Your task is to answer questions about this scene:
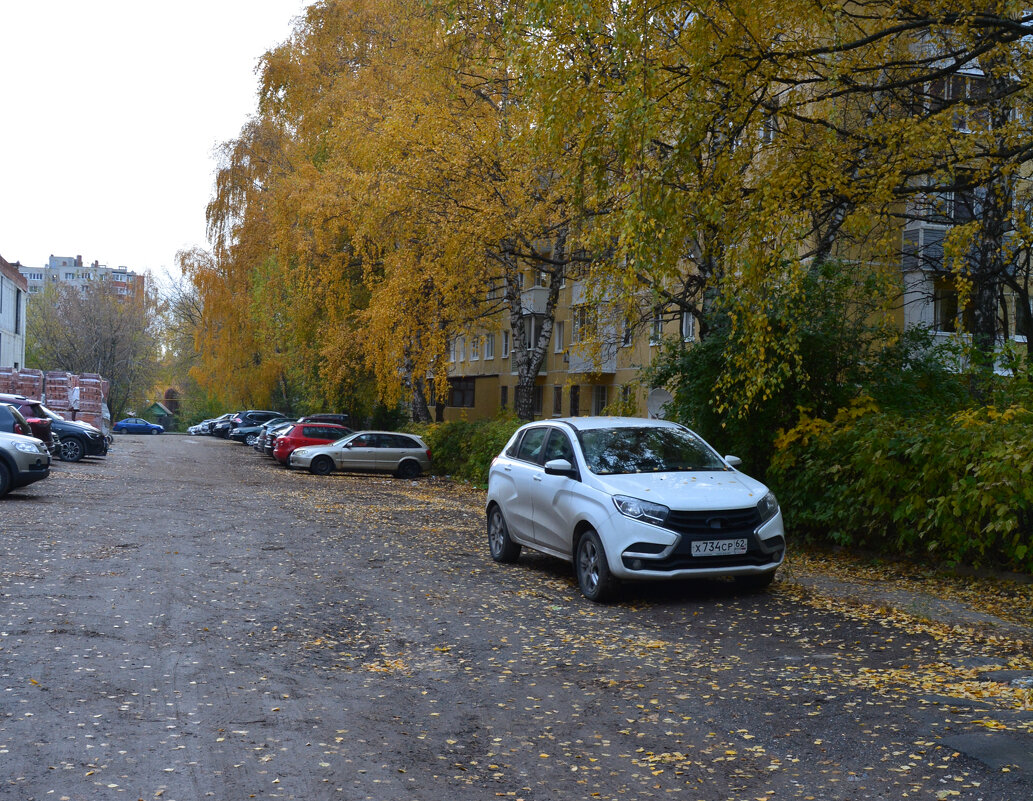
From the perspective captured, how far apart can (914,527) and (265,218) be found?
37.0 m

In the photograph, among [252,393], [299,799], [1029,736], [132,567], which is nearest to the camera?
[299,799]

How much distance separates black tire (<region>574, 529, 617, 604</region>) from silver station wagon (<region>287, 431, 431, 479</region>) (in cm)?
2233

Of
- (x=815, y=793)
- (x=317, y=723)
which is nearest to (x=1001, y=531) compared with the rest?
(x=815, y=793)

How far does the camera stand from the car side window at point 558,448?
35.9 ft

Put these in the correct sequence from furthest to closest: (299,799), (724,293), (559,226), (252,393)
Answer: (252,393), (559,226), (724,293), (299,799)

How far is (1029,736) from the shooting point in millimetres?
5480

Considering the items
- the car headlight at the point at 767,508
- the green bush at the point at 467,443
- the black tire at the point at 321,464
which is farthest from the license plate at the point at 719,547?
the black tire at the point at 321,464

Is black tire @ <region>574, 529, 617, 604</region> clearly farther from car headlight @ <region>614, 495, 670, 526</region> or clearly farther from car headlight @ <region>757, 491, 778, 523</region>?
car headlight @ <region>757, 491, 778, 523</region>

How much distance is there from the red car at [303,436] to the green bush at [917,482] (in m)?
23.8

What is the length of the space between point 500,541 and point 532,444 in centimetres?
129

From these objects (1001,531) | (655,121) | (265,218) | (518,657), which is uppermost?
(265,218)

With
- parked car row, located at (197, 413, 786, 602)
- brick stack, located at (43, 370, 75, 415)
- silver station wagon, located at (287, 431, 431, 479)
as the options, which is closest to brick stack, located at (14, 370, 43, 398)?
brick stack, located at (43, 370, 75, 415)

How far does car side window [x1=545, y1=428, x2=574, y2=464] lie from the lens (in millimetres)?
10938

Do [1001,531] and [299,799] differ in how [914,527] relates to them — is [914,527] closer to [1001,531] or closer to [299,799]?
[1001,531]
